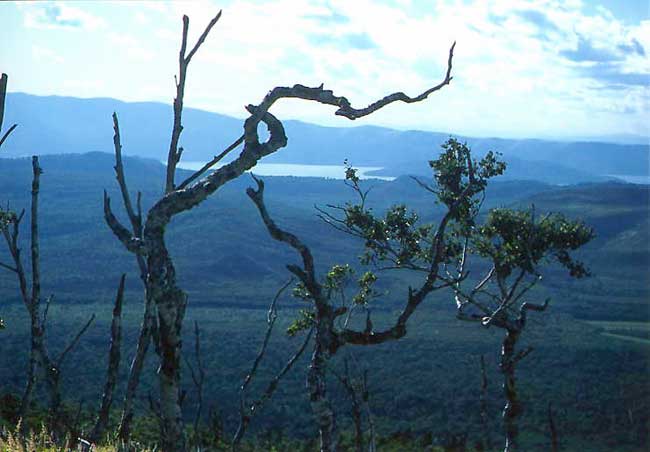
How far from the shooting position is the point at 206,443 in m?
25.4

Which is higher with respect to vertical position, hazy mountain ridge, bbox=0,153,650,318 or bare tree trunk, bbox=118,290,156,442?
bare tree trunk, bbox=118,290,156,442

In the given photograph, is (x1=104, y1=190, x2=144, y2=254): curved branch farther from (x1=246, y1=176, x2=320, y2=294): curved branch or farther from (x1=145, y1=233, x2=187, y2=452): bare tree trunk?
(x1=246, y1=176, x2=320, y2=294): curved branch

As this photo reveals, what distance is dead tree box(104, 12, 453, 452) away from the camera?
207 inches

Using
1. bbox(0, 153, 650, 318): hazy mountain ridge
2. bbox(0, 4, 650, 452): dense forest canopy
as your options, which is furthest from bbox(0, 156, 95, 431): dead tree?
bbox(0, 153, 650, 318): hazy mountain ridge

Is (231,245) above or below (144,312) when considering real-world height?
below

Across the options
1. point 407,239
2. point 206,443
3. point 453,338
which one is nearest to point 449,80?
point 407,239

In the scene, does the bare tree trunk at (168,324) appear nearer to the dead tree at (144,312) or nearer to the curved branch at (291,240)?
the dead tree at (144,312)

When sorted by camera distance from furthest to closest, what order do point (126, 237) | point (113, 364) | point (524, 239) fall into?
point (524, 239)
point (113, 364)
point (126, 237)

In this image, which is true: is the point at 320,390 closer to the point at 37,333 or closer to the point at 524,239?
the point at 37,333

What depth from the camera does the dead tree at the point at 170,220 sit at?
5270 millimetres

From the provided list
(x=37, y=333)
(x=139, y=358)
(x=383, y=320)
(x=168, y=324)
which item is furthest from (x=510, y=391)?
(x=383, y=320)

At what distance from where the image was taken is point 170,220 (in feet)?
18.9

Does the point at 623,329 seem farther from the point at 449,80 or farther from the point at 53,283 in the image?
the point at 449,80

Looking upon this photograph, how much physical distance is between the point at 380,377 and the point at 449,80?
167 ft
